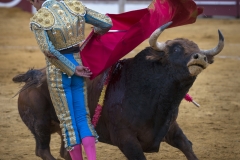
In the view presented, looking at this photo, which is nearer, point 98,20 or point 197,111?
point 98,20

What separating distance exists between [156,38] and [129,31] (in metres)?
0.31

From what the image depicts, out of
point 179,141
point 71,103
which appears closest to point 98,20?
point 71,103

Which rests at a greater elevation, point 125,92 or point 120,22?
point 120,22

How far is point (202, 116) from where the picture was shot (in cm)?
628

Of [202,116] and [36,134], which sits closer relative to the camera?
[36,134]

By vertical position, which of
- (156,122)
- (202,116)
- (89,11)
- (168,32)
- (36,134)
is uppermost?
(89,11)

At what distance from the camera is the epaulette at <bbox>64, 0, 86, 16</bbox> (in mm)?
3610

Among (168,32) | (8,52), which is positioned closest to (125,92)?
(8,52)

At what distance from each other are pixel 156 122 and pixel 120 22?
878 millimetres

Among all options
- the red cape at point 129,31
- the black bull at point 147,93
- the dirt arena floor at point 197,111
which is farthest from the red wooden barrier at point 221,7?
the black bull at point 147,93

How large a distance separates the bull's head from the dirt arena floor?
1.32 meters

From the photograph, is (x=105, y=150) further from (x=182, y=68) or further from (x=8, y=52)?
(x=8, y=52)

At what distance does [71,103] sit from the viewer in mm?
3684

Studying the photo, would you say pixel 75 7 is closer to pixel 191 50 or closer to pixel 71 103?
pixel 71 103
